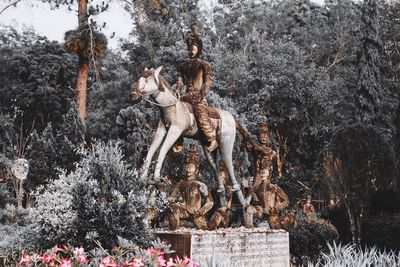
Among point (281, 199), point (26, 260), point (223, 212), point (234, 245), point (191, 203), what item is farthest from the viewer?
point (281, 199)

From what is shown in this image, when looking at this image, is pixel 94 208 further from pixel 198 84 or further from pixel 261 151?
pixel 261 151

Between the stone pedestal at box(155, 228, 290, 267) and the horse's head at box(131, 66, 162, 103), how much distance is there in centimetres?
180

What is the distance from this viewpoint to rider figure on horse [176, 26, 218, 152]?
7.63m

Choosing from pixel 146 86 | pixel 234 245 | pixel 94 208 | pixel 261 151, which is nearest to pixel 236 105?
pixel 261 151

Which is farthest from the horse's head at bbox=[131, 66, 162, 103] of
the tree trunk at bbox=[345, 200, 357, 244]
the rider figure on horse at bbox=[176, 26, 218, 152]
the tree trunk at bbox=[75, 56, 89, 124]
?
the tree trunk at bbox=[75, 56, 89, 124]

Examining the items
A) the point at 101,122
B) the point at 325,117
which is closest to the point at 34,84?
the point at 101,122

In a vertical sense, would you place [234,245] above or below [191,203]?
below

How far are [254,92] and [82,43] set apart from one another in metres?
7.99

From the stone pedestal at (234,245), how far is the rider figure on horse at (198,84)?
1.51 meters

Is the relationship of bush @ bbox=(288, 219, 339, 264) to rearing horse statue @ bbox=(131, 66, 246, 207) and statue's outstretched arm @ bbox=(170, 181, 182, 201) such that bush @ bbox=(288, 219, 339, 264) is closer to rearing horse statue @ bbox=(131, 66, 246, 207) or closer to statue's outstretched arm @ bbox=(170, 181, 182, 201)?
rearing horse statue @ bbox=(131, 66, 246, 207)

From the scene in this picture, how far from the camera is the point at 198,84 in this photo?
7879mm

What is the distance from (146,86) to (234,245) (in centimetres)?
239

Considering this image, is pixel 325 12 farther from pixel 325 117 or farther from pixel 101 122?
pixel 101 122

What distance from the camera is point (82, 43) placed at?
18.8 metres
